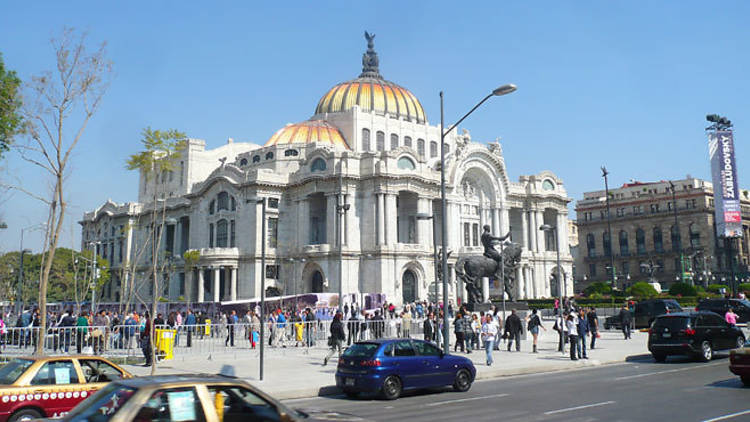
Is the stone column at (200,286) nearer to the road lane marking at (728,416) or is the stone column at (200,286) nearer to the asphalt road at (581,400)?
the asphalt road at (581,400)

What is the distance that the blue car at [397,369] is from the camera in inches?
602

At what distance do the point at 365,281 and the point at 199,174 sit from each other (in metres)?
33.3

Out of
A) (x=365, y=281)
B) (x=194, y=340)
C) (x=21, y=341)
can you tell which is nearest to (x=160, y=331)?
(x=194, y=340)

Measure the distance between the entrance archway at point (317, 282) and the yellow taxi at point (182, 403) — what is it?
58.0 m

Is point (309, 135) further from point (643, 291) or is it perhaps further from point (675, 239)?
point (675, 239)

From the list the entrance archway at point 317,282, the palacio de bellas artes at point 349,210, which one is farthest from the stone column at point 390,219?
the entrance archway at point 317,282

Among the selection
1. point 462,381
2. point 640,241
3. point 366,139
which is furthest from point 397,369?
point 640,241

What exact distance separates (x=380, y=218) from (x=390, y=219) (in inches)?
47.1

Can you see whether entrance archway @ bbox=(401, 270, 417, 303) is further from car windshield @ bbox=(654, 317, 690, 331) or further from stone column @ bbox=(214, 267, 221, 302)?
car windshield @ bbox=(654, 317, 690, 331)

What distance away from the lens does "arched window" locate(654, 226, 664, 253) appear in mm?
96250

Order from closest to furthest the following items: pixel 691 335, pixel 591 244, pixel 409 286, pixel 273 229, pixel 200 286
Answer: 1. pixel 691 335
2. pixel 409 286
3. pixel 273 229
4. pixel 200 286
5. pixel 591 244

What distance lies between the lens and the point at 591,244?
105 m

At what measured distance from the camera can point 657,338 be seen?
72.1ft

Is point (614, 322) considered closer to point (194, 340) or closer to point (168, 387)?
point (194, 340)
